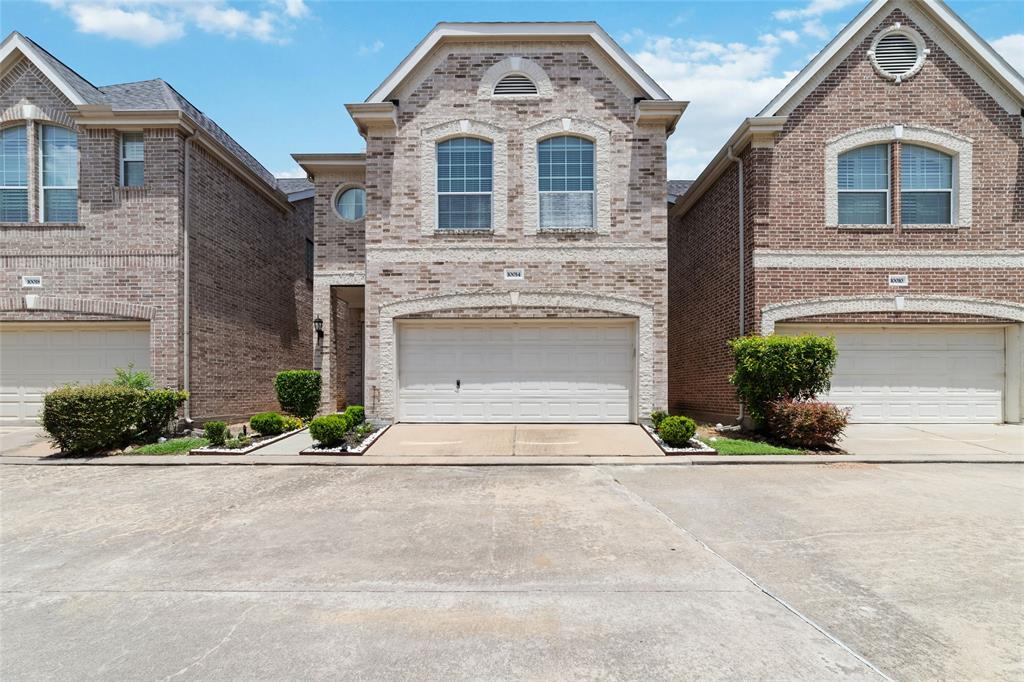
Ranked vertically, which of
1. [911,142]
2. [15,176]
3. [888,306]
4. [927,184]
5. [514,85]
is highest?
[514,85]

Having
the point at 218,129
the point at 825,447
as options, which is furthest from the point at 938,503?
the point at 218,129

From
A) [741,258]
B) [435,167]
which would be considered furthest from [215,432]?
[741,258]

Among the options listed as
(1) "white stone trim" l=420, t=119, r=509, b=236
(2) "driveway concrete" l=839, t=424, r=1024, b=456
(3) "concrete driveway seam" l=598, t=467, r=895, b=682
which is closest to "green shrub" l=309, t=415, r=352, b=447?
(1) "white stone trim" l=420, t=119, r=509, b=236

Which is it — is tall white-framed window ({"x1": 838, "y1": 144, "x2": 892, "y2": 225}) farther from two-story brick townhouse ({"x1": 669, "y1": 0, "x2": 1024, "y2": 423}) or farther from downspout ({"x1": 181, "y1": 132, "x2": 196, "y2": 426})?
downspout ({"x1": 181, "y1": 132, "x2": 196, "y2": 426})

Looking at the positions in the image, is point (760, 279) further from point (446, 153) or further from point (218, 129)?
point (218, 129)

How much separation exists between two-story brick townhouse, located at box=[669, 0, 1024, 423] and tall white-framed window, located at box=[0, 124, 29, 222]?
1677 cm

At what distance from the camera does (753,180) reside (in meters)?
12.6

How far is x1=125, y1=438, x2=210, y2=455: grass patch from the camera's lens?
34.1ft

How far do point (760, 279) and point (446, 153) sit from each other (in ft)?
25.7

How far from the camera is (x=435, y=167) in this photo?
42.2ft

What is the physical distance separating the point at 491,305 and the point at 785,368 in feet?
20.6

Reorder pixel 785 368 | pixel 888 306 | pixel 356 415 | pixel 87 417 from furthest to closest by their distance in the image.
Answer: pixel 888 306, pixel 356 415, pixel 785 368, pixel 87 417

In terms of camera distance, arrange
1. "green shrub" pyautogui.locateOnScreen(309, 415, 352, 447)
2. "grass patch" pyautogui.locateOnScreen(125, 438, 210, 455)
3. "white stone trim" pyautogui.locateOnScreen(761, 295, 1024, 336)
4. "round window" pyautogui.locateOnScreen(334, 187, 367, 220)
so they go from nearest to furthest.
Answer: "green shrub" pyautogui.locateOnScreen(309, 415, 352, 447)
"grass patch" pyautogui.locateOnScreen(125, 438, 210, 455)
"white stone trim" pyautogui.locateOnScreen(761, 295, 1024, 336)
"round window" pyautogui.locateOnScreen(334, 187, 367, 220)

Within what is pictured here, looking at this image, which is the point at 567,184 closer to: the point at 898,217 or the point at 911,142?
the point at 898,217
